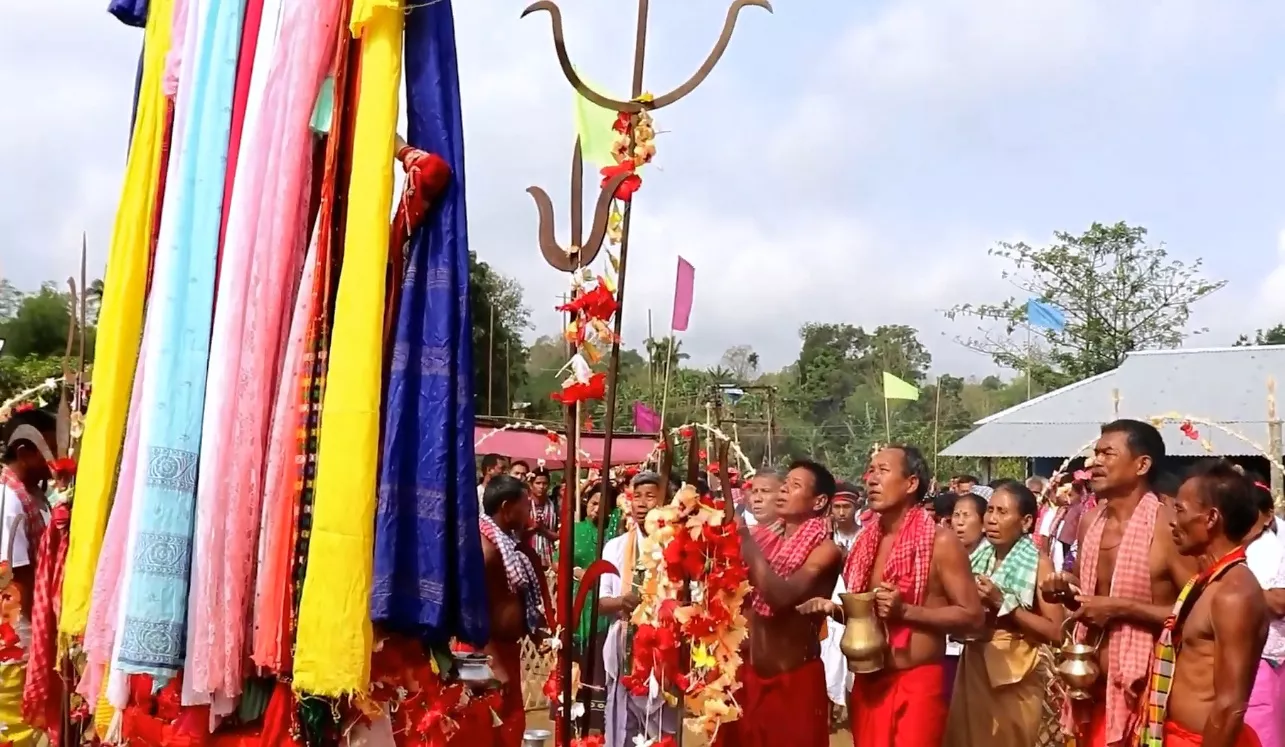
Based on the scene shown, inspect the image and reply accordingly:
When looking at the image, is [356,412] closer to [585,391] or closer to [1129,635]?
[585,391]

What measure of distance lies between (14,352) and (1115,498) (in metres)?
25.3

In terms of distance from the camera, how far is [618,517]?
8086mm

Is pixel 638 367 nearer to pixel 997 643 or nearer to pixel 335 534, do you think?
pixel 997 643

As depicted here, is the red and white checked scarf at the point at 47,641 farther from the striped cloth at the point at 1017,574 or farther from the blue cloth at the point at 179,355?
the striped cloth at the point at 1017,574

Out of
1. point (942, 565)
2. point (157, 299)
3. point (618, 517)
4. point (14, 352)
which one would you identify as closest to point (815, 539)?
point (942, 565)

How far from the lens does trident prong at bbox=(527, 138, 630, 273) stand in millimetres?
2984

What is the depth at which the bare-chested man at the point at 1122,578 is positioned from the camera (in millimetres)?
4430

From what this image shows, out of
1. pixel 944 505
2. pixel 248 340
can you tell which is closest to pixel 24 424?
pixel 248 340

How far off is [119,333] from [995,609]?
4.38 meters

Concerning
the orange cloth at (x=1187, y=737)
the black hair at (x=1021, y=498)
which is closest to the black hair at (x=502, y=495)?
the black hair at (x=1021, y=498)

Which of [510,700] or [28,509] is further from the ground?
[28,509]

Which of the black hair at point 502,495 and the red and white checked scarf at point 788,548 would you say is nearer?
the red and white checked scarf at point 788,548

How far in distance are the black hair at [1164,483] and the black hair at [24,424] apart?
17.8 ft

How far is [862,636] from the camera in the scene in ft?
15.9
